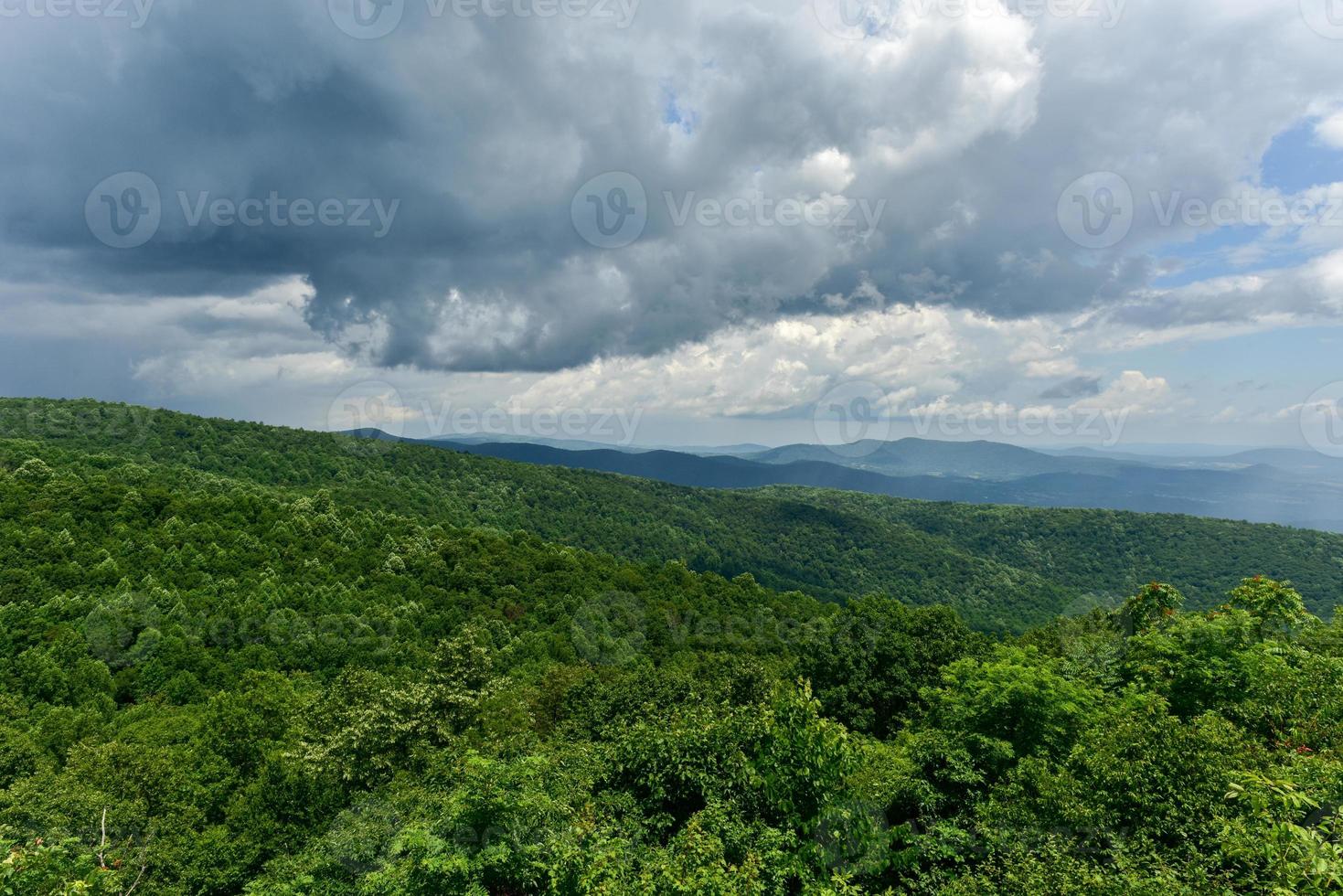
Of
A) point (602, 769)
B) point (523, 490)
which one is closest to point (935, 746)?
point (602, 769)

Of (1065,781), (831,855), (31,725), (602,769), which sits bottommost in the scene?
(31,725)

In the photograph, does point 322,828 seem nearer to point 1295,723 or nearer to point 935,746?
point 935,746

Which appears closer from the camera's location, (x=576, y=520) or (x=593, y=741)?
(x=593, y=741)

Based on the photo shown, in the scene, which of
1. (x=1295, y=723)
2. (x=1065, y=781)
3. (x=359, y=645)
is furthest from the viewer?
(x=359, y=645)

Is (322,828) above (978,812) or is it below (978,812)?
below

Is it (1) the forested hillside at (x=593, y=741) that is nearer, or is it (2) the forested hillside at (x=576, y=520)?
(1) the forested hillside at (x=593, y=741)

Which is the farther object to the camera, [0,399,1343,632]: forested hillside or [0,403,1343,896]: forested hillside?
[0,399,1343,632]: forested hillside

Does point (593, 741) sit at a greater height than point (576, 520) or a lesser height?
greater

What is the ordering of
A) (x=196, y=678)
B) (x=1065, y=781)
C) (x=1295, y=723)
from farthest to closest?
1. (x=196, y=678)
2. (x=1295, y=723)
3. (x=1065, y=781)
